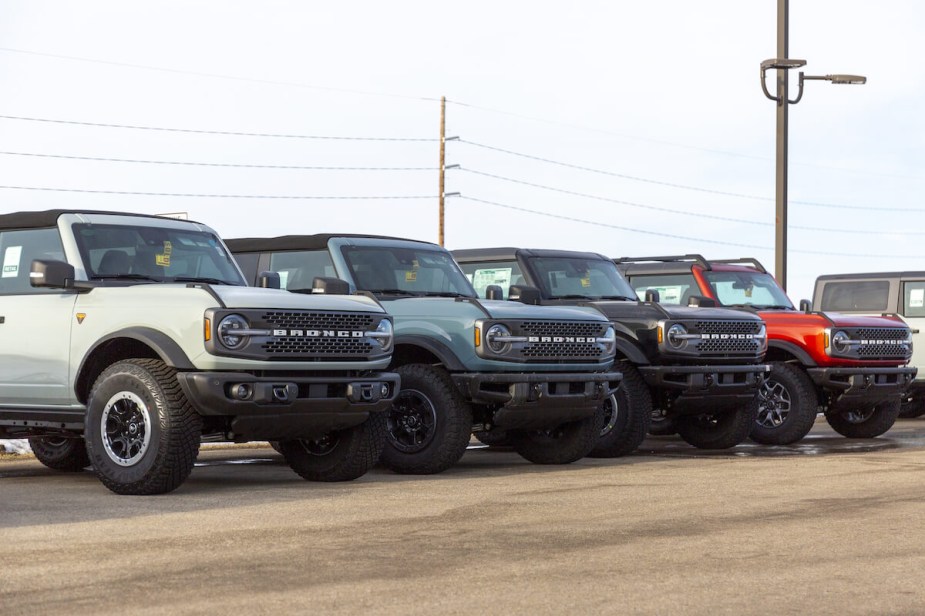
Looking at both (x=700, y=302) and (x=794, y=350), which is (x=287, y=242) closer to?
(x=700, y=302)

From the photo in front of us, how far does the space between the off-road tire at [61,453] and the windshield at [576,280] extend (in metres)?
4.89

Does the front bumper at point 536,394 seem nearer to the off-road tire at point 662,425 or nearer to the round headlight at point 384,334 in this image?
the round headlight at point 384,334

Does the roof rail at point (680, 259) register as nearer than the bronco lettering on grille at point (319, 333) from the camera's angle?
No

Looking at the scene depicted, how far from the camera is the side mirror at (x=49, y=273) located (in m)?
10.8

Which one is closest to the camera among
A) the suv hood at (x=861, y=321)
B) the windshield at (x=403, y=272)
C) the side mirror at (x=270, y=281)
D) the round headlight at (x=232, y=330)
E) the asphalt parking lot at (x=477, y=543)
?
the asphalt parking lot at (x=477, y=543)

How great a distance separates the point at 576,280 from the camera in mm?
15711

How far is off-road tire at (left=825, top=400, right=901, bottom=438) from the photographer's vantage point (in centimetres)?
1839

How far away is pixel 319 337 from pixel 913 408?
15.7m

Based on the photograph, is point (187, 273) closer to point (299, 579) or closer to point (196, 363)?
point (196, 363)

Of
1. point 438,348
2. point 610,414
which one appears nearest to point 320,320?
point 438,348

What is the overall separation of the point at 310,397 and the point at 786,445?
763 cm

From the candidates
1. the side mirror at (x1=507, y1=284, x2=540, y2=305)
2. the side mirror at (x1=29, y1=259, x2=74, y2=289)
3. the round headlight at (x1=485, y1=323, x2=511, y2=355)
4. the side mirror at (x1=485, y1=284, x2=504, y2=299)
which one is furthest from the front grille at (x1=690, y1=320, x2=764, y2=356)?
the side mirror at (x1=29, y1=259, x2=74, y2=289)

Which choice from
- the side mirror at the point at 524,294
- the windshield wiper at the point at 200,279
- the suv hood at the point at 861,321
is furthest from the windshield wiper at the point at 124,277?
the suv hood at the point at 861,321

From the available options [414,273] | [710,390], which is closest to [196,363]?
[414,273]
